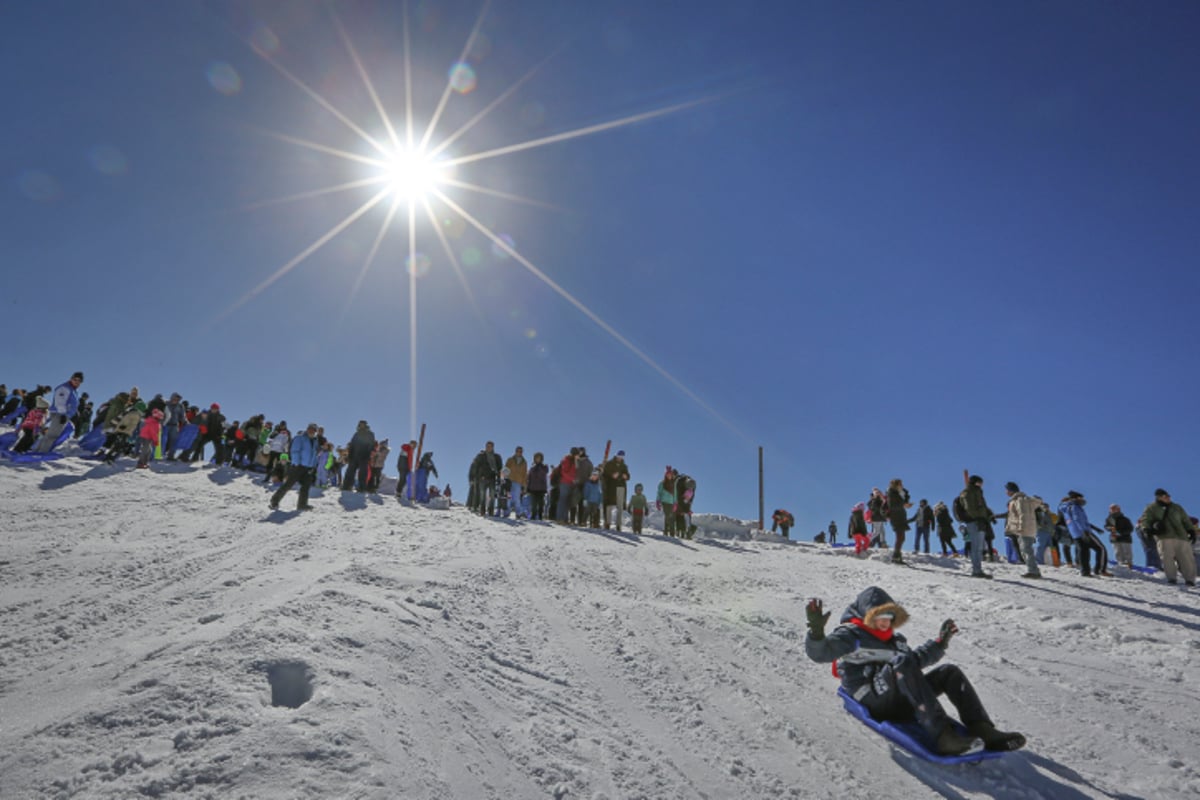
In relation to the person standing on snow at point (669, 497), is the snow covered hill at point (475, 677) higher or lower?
lower

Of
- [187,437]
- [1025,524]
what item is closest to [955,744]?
[1025,524]

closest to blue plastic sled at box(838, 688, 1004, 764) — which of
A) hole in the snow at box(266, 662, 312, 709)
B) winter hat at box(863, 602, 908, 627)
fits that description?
winter hat at box(863, 602, 908, 627)

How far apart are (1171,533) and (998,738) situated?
38.6 ft

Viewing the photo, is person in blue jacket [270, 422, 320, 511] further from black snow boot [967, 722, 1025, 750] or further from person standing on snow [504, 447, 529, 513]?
black snow boot [967, 722, 1025, 750]

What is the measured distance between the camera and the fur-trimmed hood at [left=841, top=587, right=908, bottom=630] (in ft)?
14.4

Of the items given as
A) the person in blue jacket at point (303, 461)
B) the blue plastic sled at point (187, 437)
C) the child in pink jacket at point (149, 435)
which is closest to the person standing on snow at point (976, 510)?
the person in blue jacket at point (303, 461)

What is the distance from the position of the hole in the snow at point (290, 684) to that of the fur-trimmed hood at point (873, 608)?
410 cm

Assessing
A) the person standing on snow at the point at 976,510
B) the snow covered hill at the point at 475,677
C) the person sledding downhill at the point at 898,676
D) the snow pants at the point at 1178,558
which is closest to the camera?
the snow covered hill at the point at 475,677

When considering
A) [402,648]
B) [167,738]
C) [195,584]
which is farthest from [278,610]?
[195,584]

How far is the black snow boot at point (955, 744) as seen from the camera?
11.6 feet

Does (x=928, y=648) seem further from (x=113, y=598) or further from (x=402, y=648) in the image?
(x=113, y=598)

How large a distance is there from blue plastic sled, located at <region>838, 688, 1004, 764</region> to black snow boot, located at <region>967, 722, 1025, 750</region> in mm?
52

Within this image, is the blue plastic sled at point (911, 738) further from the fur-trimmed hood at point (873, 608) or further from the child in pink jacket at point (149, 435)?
the child in pink jacket at point (149, 435)

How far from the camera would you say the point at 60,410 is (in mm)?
12328
